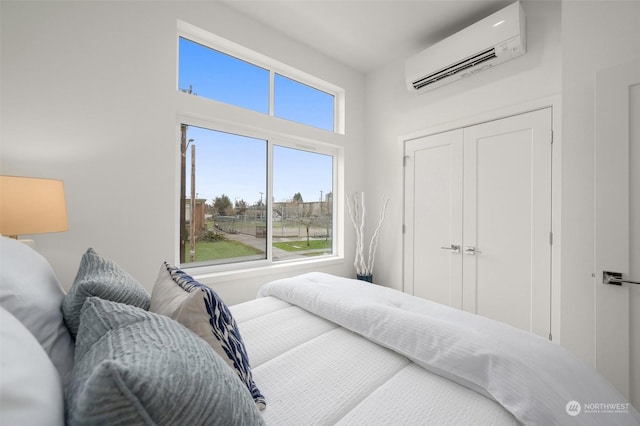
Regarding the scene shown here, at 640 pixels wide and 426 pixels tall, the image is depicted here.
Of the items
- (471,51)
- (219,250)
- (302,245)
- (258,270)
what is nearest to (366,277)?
(302,245)

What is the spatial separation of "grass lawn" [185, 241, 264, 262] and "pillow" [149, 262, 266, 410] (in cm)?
161

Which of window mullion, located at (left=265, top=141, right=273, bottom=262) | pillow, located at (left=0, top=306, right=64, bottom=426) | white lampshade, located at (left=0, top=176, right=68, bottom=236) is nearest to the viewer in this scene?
pillow, located at (left=0, top=306, right=64, bottom=426)

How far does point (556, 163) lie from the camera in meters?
2.06

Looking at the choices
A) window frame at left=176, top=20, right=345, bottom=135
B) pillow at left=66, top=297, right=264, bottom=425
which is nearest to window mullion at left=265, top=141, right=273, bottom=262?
window frame at left=176, top=20, right=345, bottom=135

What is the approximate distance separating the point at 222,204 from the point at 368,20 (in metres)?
2.20

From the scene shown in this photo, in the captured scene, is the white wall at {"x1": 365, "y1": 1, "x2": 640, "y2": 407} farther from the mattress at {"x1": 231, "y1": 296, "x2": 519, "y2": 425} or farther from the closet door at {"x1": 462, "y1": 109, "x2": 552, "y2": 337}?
the mattress at {"x1": 231, "y1": 296, "x2": 519, "y2": 425}

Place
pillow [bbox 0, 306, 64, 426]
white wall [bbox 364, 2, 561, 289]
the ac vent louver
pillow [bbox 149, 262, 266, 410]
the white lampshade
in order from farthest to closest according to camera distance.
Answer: the ac vent louver < white wall [bbox 364, 2, 561, 289] < the white lampshade < pillow [bbox 149, 262, 266, 410] < pillow [bbox 0, 306, 64, 426]

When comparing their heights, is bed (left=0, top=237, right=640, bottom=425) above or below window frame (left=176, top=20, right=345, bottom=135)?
below

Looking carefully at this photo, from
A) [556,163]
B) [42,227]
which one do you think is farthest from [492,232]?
[42,227]

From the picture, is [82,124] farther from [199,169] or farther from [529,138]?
[529,138]

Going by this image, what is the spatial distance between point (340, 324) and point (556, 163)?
2081mm

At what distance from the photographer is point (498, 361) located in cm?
86

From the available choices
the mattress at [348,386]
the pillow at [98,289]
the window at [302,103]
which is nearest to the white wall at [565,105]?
the window at [302,103]

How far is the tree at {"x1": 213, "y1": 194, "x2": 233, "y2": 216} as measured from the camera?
2561 millimetres
